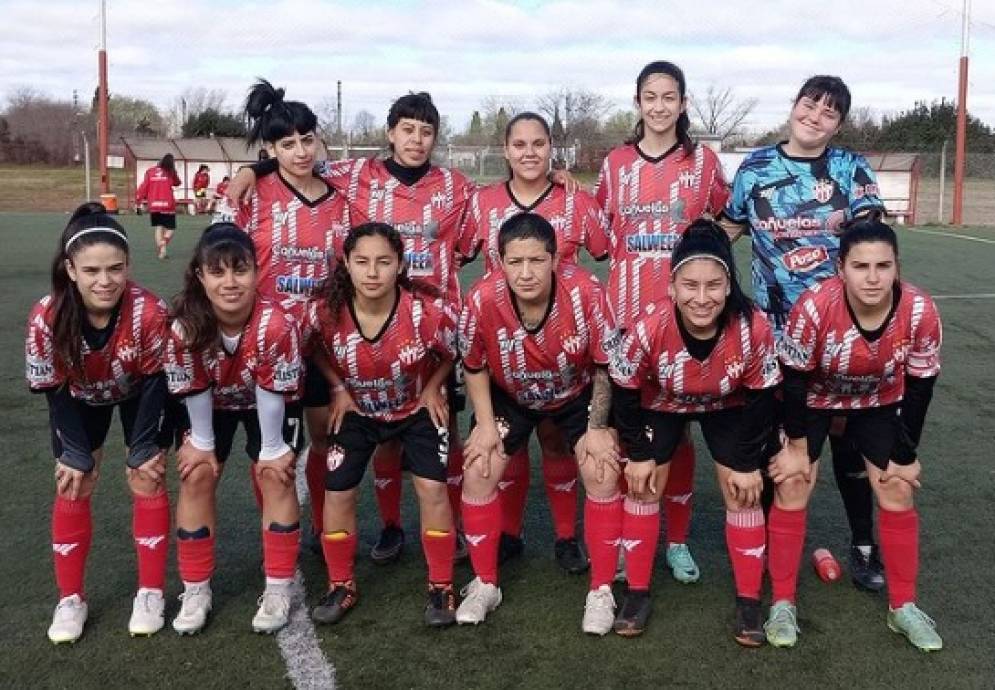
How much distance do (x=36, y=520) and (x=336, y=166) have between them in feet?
6.88

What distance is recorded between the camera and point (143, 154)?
2938 cm

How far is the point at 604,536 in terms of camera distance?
358 centimetres

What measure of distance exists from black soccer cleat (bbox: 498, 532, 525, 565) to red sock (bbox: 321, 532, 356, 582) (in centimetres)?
70

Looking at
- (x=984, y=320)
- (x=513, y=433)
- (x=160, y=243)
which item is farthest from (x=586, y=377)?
(x=160, y=243)

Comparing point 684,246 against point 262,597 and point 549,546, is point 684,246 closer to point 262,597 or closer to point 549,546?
point 549,546

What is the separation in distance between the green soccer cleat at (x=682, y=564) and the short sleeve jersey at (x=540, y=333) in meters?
0.94

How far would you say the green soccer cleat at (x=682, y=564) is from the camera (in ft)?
12.7

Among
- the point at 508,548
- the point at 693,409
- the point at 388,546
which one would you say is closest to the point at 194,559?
the point at 388,546

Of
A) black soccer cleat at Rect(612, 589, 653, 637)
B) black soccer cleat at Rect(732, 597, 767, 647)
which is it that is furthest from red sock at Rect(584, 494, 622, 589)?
black soccer cleat at Rect(732, 597, 767, 647)

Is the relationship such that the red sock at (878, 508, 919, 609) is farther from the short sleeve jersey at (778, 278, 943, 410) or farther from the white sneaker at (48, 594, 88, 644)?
the white sneaker at (48, 594, 88, 644)

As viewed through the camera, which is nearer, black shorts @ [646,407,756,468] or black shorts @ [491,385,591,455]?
black shorts @ [646,407,756,468]

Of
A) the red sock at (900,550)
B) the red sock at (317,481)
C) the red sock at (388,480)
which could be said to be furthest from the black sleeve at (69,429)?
the red sock at (900,550)

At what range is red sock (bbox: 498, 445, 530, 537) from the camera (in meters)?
4.04

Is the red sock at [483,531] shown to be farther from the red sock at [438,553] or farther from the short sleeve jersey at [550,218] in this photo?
the short sleeve jersey at [550,218]
